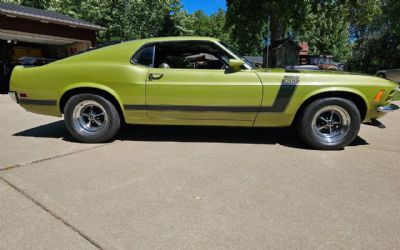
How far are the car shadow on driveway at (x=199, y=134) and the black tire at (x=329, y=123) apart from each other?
0.25m

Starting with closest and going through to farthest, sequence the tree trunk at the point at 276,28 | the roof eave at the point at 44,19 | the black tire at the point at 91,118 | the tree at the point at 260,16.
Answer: the black tire at the point at 91,118 → the roof eave at the point at 44,19 → the tree at the point at 260,16 → the tree trunk at the point at 276,28

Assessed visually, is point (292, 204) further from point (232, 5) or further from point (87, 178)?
point (232, 5)

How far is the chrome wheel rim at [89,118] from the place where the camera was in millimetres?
4473

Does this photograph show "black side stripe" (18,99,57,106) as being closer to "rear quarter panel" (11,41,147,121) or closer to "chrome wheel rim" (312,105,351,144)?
"rear quarter panel" (11,41,147,121)

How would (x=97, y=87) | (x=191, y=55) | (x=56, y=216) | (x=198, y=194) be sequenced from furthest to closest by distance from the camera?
(x=191, y=55) < (x=97, y=87) < (x=198, y=194) < (x=56, y=216)

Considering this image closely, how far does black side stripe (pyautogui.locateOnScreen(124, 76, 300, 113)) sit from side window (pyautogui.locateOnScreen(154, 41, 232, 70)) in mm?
595

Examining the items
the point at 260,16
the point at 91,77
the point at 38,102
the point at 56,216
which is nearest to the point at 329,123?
the point at 91,77

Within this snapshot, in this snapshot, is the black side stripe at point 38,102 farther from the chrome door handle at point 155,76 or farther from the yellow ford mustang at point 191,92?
the chrome door handle at point 155,76

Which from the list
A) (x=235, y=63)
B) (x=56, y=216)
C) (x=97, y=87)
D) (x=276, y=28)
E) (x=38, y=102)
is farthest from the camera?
(x=276, y=28)

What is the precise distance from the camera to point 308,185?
308 cm

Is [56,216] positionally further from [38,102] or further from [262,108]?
[262,108]

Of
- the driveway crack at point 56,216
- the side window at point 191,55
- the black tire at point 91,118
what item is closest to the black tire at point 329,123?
the side window at point 191,55

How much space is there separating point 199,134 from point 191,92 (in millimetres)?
1065

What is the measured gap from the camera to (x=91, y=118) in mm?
4559
